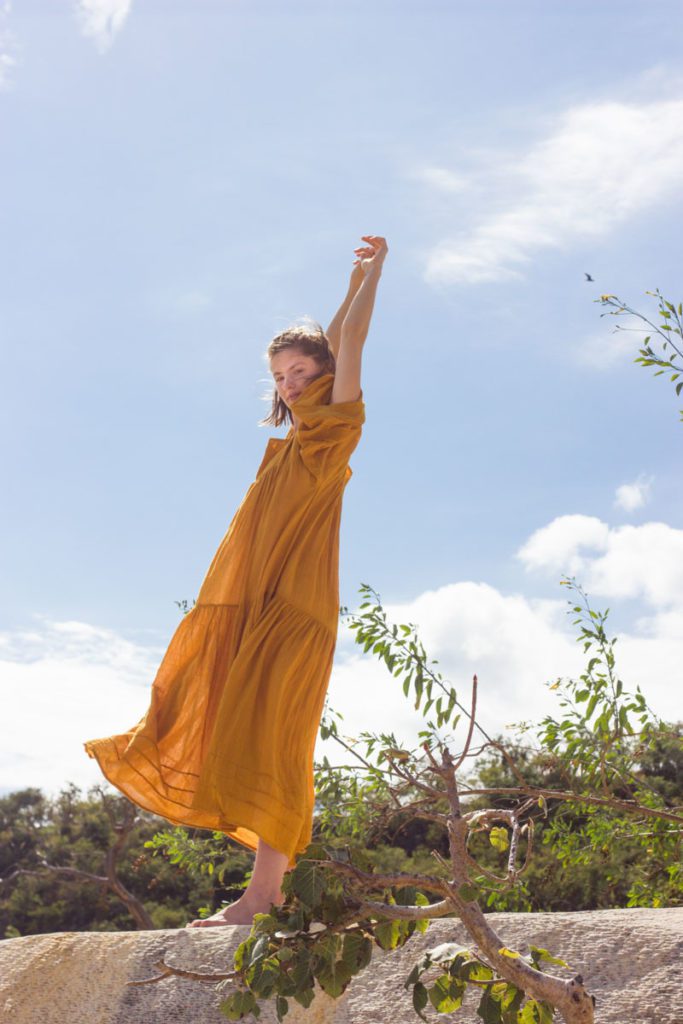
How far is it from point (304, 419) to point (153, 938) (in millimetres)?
1561

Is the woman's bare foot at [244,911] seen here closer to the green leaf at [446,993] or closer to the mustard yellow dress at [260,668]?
the mustard yellow dress at [260,668]

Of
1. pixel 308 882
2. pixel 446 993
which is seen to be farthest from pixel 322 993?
pixel 308 882

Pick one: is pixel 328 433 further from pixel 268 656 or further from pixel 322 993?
pixel 322 993

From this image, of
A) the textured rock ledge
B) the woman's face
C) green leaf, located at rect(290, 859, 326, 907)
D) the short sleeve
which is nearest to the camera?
green leaf, located at rect(290, 859, 326, 907)

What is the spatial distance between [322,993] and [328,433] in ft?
5.20

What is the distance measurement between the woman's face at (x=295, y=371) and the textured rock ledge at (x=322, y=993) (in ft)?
5.38

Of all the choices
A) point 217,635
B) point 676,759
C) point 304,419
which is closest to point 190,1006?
point 217,635

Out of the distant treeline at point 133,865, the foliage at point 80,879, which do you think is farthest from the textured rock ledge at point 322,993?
the foliage at point 80,879

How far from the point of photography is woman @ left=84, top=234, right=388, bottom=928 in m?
2.88

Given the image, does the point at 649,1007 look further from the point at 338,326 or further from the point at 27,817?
the point at 27,817

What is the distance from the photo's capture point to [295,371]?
3.36 m

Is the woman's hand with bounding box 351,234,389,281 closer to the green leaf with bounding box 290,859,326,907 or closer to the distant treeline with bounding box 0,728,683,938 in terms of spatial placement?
the green leaf with bounding box 290,859,326,907

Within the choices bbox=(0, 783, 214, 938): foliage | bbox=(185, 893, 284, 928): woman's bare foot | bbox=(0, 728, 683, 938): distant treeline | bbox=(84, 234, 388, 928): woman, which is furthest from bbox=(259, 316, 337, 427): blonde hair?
bbox=(0, 783, 214, 938): foliage

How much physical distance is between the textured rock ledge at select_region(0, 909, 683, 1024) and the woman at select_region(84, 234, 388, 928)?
27cm
